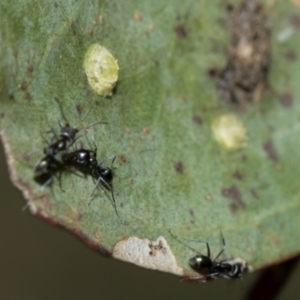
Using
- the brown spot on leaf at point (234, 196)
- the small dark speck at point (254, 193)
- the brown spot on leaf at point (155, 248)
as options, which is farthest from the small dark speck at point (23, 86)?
the small dark speck at point (254, 193)

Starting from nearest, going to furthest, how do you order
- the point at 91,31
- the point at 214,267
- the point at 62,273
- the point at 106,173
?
the point at 91,31, the point at 106,173, the point at 214,267, the point at 62,273

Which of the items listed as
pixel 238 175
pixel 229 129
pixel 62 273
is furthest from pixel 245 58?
pixel 62 273

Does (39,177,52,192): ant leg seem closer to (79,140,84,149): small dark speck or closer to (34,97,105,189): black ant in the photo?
(34,97,105,189): black ant

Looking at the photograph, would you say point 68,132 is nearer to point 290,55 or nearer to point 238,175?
point 238,175

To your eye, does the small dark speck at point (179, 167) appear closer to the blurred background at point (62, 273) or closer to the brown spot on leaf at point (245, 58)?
the brown spot on leaf at point (245, 58)

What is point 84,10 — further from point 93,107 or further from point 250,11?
point 250,11

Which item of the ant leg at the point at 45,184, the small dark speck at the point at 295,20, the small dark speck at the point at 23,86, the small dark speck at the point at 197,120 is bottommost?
the ant leg at the point at 45,184

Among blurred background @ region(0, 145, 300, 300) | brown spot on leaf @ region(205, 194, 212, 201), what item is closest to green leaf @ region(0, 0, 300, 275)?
brown spot on leaf @ region(205, 194, 212, 201)
